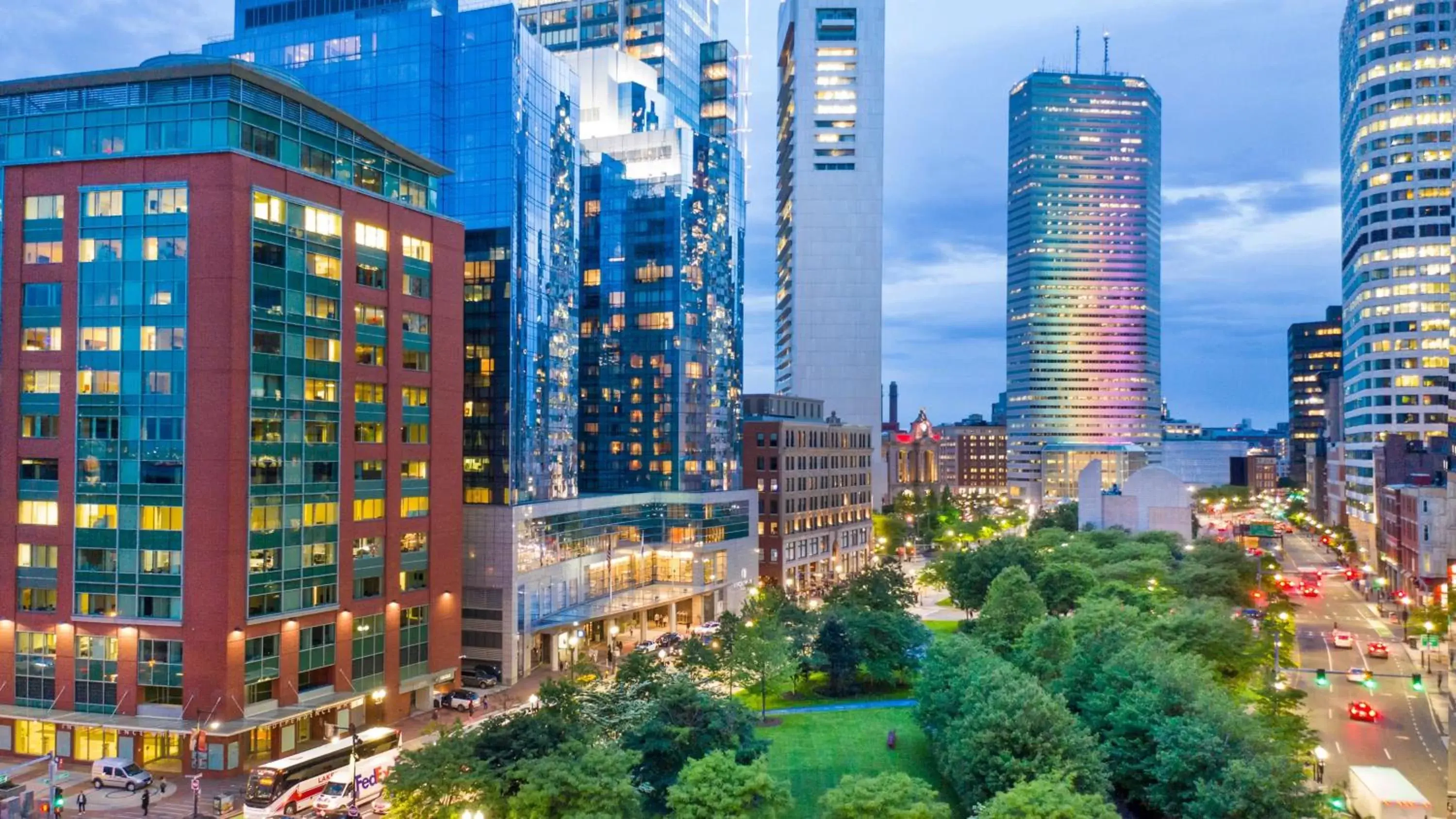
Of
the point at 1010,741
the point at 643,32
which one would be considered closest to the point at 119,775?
the point at 1010,741

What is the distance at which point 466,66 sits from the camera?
299 ft

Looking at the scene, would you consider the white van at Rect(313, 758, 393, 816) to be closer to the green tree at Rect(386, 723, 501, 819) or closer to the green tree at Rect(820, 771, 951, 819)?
the green tree at Rect(386, 723, 501, 819)

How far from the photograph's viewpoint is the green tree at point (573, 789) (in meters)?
39.8

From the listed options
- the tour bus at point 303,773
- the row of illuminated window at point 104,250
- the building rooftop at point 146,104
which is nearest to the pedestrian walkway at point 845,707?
the tour bus at point 303,773

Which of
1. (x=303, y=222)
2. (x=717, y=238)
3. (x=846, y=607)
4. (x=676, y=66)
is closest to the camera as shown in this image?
(x=303, y=222)

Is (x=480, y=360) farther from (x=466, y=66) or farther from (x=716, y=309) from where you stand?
(x=716, y=309)

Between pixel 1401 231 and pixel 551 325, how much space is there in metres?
158

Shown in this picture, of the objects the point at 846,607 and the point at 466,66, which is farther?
the point at 466,66

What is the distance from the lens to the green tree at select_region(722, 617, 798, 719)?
2721 inches

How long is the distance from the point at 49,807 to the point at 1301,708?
77099 mm

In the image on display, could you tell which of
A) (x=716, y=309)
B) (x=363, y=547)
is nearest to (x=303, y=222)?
(x=363, y=547)

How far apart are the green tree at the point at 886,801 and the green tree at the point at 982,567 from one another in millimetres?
64703

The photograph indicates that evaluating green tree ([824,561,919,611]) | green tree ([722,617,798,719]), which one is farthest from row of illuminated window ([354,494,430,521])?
green tree ([824,561,919,611])

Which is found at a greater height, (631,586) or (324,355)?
(324,355)
